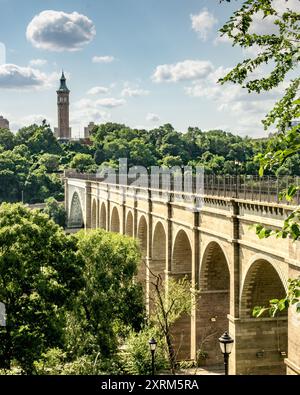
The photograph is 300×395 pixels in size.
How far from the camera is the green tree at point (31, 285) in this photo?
22953mm

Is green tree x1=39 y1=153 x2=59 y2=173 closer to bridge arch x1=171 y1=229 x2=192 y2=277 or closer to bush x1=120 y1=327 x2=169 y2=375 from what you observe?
bridge arch x1=171 y1=229 x2=192 y2=277

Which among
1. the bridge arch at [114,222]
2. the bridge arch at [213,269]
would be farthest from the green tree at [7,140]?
the bridge arch at [213,269]

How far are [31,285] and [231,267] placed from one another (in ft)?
29.4

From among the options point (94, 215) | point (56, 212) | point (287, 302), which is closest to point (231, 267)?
point (287, 302)

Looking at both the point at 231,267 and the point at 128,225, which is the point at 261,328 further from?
the point at 128,225

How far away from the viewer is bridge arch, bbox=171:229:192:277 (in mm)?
34881

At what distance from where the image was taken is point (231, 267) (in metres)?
24.7

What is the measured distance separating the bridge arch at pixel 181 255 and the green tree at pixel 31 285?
10.4 m

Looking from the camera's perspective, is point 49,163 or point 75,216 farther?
point 49,163

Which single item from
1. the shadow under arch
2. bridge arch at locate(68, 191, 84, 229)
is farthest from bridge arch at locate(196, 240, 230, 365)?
bridge arch at locate(68, 191, 84, 229)

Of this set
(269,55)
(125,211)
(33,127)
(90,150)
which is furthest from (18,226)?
(33,127)

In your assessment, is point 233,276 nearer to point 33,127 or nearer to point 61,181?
point 61,181

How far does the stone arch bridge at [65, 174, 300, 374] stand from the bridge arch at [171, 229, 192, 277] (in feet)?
0.21

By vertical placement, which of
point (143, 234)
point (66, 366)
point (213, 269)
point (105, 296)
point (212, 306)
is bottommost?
point (66, 366)
